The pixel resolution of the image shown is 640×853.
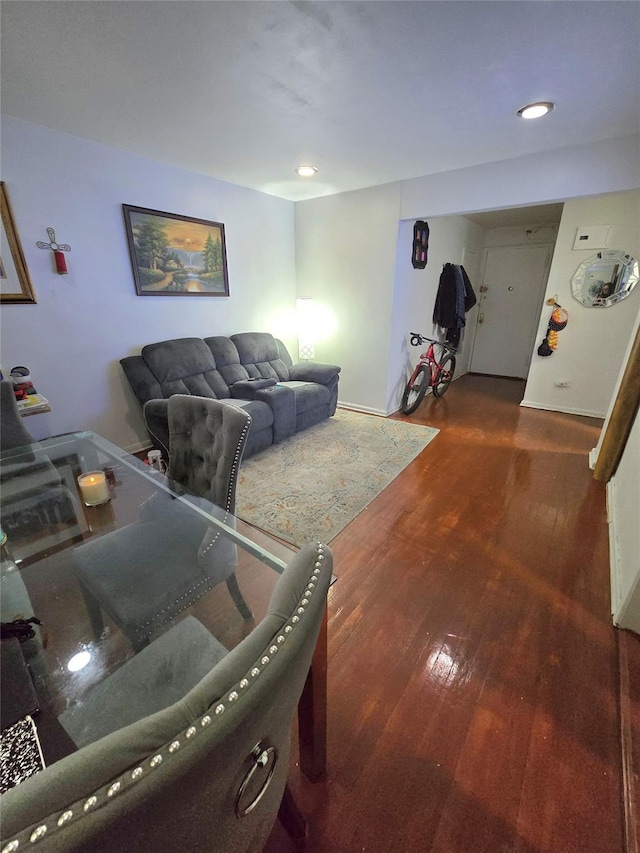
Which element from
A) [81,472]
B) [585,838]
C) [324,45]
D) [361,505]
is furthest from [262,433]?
[585,838]

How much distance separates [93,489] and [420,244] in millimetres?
3962

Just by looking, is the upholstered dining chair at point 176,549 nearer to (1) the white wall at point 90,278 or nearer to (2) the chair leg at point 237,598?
(2) the chair leg at point 237,598

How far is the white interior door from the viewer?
535 centimetres

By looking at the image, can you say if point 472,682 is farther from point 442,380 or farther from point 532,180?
point 442,380

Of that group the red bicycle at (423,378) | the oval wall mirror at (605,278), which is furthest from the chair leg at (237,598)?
the oval wall mirror at (605,278)

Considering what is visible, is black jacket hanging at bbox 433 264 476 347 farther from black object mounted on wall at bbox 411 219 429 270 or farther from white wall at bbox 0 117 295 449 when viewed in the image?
white wall at bbox 0 117 295 449

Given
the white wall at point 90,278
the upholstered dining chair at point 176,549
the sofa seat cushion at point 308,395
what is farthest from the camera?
the sofa seat cushion at point 308,395

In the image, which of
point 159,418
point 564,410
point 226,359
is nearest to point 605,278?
point 564,410

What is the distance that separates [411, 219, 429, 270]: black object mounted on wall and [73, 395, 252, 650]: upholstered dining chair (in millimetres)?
3352

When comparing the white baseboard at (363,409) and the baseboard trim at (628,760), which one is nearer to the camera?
the baseboard trim at (628,760)

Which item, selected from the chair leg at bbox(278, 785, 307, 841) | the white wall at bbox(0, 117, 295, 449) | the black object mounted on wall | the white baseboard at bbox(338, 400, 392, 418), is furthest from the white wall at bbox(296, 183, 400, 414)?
the chair leg at bbox(278, 785, 307, 841)

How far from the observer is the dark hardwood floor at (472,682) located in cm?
98

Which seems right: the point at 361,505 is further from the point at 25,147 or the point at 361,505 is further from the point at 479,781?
the point at 25,147

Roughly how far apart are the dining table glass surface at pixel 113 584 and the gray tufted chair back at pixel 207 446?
7 cm
